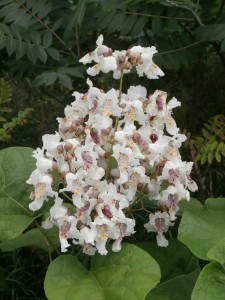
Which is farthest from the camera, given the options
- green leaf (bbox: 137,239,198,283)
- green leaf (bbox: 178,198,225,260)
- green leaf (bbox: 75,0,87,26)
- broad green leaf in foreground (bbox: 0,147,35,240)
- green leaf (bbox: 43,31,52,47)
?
green leaf (bbox: 43,31,52,47)

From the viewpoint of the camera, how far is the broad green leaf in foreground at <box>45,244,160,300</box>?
1822 mm

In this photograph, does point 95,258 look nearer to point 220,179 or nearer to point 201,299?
point 201,299

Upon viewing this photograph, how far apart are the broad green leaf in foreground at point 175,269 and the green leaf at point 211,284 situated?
1.22 feet

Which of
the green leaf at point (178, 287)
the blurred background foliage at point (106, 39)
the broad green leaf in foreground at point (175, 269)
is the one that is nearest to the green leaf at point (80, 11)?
the blurred background foliage at point (106, 39)

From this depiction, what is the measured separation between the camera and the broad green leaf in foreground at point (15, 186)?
2.17 m

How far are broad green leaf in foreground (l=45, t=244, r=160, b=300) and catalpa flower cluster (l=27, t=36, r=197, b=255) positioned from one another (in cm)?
7

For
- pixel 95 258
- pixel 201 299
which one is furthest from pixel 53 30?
pixel 201 299

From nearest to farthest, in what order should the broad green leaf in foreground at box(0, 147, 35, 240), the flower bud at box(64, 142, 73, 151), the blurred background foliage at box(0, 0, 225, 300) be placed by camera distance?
the flower bud at box(64, 142, 73, 151)
the broad green leaf in foreground at box(0, 147, 35, 240)
the blurred background foliage at box(0, 0, 225, 300)

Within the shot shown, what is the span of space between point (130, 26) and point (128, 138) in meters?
1.10

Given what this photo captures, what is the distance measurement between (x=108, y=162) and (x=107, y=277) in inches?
15.9

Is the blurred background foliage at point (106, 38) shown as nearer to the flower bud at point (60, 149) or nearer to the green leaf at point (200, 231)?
the green leaf at point (200, 231)

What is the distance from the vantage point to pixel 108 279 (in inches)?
76.0

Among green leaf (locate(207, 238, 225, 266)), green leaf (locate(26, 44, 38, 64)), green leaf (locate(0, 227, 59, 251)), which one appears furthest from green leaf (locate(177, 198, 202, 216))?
green leaf (locate(26, 44, 38, 64))

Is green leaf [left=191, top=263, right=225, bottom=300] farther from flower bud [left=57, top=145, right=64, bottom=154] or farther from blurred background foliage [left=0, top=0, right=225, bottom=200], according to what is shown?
blurred background foliage [left=0, top=0, right=225, bottom=200]
